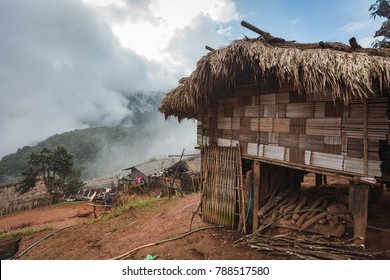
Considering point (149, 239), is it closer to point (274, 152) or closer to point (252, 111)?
point (274, 152)

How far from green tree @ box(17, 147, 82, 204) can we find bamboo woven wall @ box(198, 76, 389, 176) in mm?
20259

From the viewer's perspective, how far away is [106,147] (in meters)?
60.7

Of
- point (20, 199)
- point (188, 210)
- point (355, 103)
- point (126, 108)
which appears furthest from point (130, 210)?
point (126, 108)

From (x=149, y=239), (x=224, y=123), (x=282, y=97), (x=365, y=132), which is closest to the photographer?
(x=365, y=132)

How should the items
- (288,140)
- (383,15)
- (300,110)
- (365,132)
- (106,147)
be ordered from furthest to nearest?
1. (106,147)
2. (383,15)
3. (288,140)
4. (300,110)
5. (365,132)

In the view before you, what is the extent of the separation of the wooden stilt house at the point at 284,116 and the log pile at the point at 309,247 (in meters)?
0.38

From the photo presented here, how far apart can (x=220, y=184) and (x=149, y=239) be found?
2872mm

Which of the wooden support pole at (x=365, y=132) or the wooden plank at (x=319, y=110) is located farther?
the wooden plank at (x=319, y=110)

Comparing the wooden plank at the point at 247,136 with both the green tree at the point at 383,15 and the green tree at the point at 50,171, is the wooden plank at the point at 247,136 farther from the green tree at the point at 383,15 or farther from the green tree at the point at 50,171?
the green tree at the point at 50,171

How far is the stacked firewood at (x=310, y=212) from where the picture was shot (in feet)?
16.8

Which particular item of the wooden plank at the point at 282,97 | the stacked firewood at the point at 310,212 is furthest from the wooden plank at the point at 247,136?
the stacked firewood at the point at 310,212

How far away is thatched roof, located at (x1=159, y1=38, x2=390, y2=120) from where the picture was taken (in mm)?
3801

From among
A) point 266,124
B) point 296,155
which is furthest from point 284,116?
point 296,155

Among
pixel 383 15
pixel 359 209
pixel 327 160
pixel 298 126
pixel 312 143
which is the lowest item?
pixel 359 209
